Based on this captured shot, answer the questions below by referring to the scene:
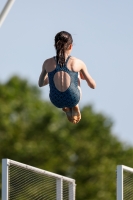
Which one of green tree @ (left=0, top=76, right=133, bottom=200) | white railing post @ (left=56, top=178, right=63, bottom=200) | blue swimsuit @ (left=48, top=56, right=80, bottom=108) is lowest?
blue swimsuit @ (left=48, top=56, right=80, bottom=108)

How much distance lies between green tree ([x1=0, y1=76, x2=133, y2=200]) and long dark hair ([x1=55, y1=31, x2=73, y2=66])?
41611mm

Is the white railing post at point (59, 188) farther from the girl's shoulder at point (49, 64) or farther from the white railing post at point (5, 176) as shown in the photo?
the girl's shoulder at point (49, 64)

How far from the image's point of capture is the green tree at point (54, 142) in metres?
58.7

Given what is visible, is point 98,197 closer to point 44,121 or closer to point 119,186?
Answer: point 44,121

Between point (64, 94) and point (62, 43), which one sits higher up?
point (62, 43)

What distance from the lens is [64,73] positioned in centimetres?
1500

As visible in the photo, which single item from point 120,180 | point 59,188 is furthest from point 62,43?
point 59,188

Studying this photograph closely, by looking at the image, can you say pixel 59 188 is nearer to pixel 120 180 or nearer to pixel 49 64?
pixel 120 180

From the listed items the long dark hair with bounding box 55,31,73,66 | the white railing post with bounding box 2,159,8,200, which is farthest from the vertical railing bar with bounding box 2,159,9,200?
the long dark hair with bounding box 55,31,73,66

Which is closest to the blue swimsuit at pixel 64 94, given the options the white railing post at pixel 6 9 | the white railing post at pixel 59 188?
the white railing post at pixel 6 9

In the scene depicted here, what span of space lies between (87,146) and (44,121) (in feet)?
15.8

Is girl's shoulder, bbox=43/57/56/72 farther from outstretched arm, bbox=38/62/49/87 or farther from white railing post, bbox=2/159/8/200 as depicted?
white railing post, bbox=2/159/8/200

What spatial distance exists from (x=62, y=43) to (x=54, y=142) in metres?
47.6

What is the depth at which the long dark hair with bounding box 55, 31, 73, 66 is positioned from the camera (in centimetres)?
1482
